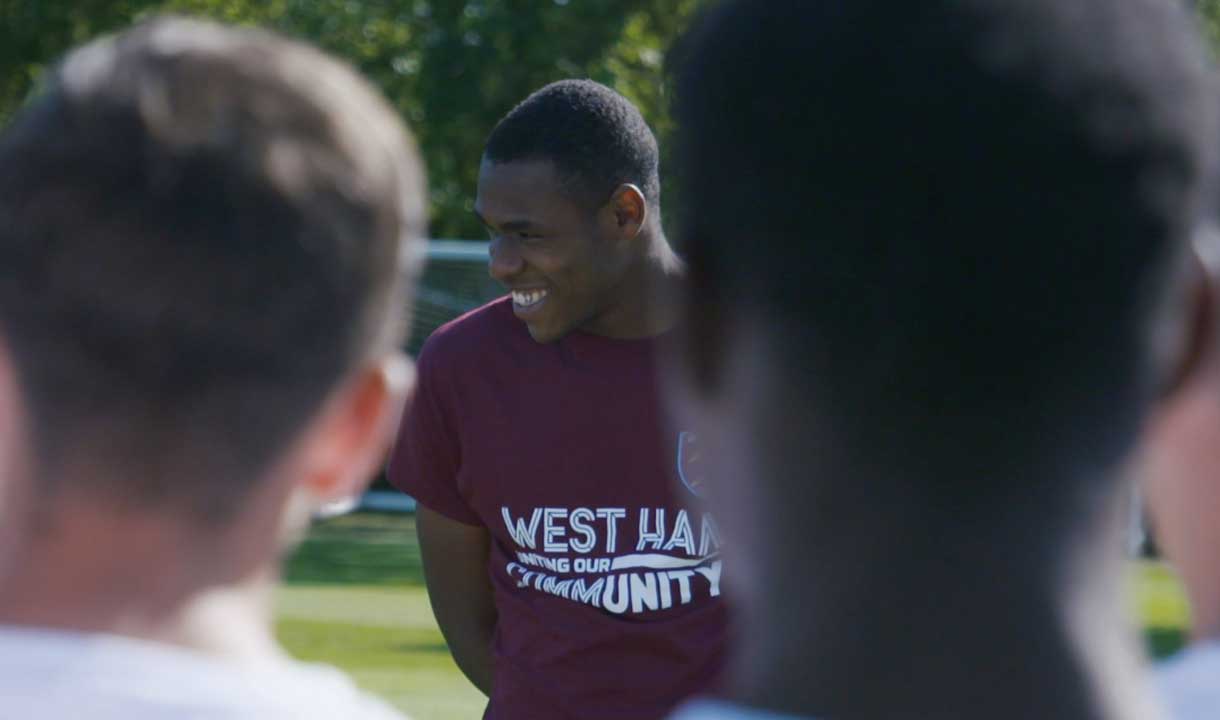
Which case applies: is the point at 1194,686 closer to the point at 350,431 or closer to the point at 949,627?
the point at 949,627

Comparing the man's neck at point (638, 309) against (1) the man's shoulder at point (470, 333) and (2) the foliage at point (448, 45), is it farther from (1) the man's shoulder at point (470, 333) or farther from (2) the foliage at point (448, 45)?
(2) the foliage at point (448, 45)

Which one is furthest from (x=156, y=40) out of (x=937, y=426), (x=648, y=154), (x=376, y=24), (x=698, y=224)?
(x=376, y=24)

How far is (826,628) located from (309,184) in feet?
1.92

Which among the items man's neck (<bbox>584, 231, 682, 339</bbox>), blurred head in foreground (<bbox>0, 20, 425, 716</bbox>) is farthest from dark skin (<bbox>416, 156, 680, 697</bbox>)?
blurred head in foreground (<bbox>0, 20, 425, 716</bbox>)

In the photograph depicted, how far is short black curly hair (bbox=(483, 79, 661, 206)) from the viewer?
4.85 meters

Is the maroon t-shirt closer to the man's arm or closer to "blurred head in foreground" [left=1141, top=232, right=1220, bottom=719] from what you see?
the man's arm

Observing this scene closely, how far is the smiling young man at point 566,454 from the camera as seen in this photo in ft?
14.7

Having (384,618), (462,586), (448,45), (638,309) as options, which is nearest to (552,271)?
(638,309)

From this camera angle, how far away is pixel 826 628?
1.38m

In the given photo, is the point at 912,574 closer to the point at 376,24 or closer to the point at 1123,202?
the point at 1123,202

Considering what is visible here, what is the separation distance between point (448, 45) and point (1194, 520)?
A: 2517cm

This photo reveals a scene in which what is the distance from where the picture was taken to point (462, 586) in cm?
499

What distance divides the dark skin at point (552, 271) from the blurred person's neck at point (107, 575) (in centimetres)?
302

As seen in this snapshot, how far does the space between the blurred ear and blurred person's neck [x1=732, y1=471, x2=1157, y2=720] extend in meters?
0.52
